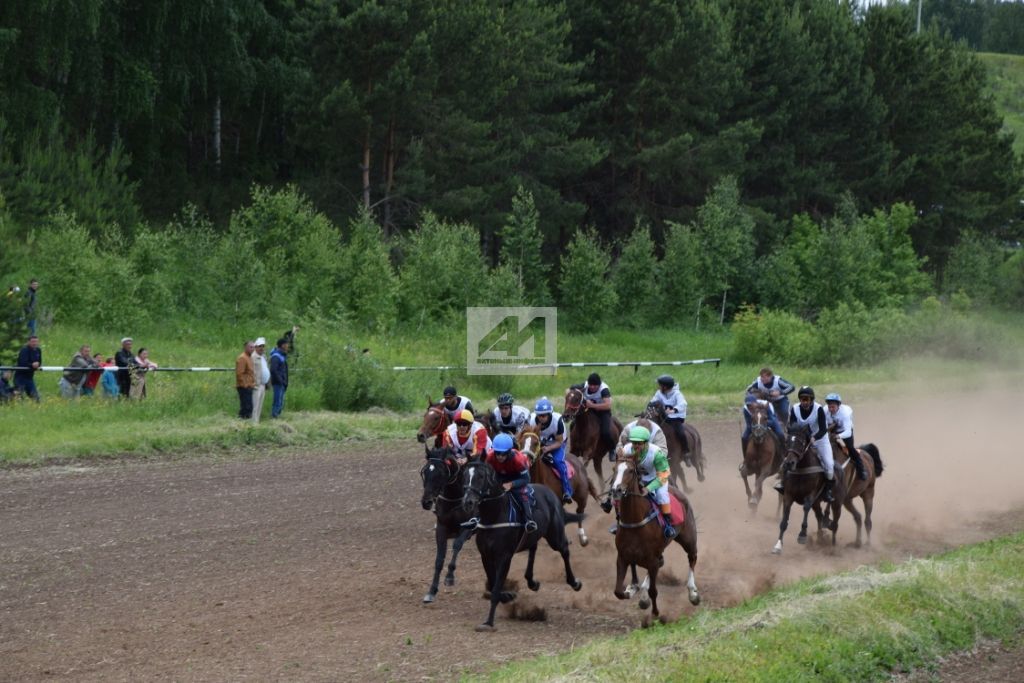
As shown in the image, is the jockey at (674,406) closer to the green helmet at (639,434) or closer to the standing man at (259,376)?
the green helmet at (639,434)

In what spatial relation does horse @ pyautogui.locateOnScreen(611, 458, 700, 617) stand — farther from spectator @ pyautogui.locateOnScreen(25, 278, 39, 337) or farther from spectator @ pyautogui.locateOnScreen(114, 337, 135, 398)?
spectator @ pyautogui.locateOnScreen(25, 278, 39, 337)

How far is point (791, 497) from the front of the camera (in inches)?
687

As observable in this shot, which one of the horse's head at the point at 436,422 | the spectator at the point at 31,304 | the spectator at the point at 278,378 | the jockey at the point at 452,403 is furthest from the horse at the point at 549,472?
the spectator at the point at 31,304

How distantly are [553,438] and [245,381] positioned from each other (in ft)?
32.6

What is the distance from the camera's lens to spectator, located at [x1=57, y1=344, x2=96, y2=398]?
82.1 feet

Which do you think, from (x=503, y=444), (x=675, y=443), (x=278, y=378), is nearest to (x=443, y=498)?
(x=503, y=444)

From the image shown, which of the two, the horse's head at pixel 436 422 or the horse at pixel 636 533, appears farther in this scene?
the horse's head at pixel 436 422

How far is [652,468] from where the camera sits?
1340 centimetres

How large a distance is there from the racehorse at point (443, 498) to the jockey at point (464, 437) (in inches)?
8.7

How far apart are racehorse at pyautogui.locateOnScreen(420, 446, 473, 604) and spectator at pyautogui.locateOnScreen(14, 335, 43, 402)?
41.8ft

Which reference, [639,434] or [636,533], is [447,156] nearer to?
[639,434]

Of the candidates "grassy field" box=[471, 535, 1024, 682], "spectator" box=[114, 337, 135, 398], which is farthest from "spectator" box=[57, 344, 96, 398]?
"grassy field" box=[471, 535, 1024, 682]

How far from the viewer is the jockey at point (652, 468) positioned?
13234mm

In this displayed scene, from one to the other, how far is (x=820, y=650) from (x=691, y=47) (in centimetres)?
4550
